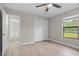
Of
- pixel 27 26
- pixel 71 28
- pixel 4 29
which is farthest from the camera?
pixel 27 26

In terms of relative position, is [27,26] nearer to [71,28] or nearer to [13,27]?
[13,27]

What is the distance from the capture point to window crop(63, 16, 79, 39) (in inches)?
55.6

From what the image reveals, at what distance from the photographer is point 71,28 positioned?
1.44 meters

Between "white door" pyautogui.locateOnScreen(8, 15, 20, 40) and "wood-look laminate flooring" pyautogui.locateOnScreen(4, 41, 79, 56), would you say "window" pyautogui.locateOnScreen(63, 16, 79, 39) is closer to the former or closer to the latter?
"wood-look laminate flooring" pyautogui.locateOnScreen(4, 41, 79, 56)

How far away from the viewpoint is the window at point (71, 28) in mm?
1412

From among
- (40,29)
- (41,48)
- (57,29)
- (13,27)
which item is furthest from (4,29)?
(57,29)

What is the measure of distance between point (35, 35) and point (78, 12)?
101 centimetres

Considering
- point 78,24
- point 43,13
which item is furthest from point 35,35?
point 78,24

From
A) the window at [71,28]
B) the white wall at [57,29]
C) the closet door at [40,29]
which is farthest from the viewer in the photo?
the closet door at [40,29]

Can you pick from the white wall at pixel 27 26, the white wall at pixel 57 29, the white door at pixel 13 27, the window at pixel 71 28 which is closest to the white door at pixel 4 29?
the white door at pixel 13 27

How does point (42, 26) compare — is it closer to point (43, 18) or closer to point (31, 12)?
point (43, 18)

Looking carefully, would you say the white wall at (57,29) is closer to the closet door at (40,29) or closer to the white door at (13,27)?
the closet door at (40,29)

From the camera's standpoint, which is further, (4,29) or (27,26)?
(27,26)

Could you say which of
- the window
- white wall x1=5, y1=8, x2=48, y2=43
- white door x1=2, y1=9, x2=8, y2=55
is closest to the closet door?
white wall x1=5, y1=8, x2=48, y2=43
